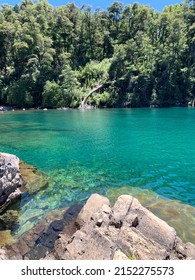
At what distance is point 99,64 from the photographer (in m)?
77.2

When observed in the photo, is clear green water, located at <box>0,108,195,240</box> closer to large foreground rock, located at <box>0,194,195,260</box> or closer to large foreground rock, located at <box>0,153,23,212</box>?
large foreground rock, located at <box>0,153,23,212</box>

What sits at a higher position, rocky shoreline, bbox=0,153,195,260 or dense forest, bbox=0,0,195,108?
dense forest, bbox=0,0,195,108

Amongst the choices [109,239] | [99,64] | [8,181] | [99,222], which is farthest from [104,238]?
[99,64]

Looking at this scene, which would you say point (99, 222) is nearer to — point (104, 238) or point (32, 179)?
point (104, 238)

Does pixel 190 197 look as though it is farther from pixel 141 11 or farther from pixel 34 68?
pixel 141 11

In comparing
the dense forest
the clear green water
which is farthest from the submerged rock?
the dense forest

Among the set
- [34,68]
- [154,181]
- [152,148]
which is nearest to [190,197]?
[154,181]

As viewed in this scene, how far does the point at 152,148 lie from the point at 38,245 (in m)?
16.1

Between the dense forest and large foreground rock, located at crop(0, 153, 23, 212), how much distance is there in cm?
5630

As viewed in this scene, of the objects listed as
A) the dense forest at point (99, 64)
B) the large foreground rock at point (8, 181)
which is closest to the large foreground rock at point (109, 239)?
the large foreground rock at point (8, 181)

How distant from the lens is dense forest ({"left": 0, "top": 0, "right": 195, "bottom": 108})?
225 feet

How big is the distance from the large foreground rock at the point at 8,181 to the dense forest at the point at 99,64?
5630 cm

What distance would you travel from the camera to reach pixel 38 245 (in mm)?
8445

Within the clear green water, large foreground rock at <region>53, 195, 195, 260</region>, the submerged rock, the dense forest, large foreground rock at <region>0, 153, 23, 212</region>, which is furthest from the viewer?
the dense forest
